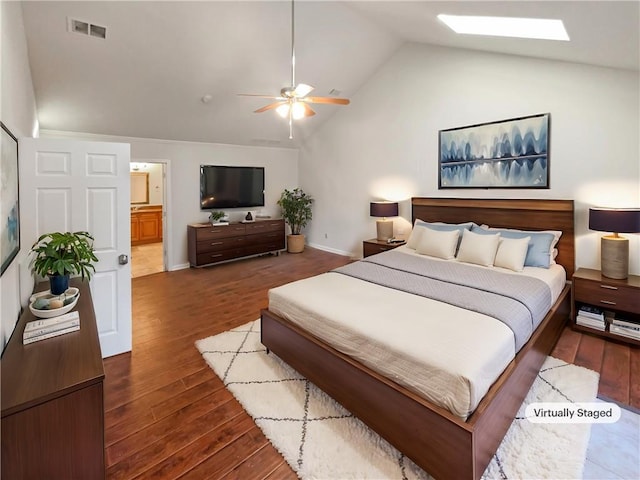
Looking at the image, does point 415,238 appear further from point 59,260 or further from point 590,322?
point 59,260

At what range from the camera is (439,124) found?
489 centimetres

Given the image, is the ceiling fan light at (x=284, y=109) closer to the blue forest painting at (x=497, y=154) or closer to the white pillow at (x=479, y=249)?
the white pillow at (x=479, y=249)

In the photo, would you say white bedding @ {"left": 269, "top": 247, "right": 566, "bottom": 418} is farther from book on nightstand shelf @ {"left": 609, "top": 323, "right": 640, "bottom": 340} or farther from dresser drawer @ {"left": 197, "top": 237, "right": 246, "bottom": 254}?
dresser drawer @ {"left": 197, "top": 237, "right": 246, "bottom": 254}

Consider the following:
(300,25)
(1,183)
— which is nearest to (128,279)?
(1,183)

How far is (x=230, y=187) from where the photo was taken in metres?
6.58

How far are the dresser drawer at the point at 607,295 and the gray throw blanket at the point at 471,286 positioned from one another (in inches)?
26.7

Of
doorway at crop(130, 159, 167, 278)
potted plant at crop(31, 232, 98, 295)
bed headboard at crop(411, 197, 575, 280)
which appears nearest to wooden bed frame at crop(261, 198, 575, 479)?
bed headboard at crop(411, 197, 575, 280)

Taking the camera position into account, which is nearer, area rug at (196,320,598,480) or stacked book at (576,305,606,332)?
area rug at (196,320,598,480)

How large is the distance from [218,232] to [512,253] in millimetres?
4748

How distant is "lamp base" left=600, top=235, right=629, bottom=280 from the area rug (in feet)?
4.07

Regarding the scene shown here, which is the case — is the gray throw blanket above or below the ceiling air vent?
below

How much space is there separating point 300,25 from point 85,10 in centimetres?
231

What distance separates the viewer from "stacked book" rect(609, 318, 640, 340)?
9.90ft

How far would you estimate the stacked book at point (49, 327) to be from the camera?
5.51 feet
